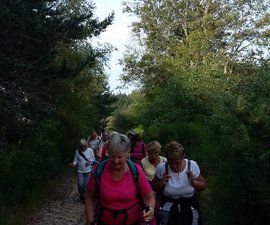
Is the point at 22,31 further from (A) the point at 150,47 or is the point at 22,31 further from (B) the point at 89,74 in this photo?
(A) the point at 150,47

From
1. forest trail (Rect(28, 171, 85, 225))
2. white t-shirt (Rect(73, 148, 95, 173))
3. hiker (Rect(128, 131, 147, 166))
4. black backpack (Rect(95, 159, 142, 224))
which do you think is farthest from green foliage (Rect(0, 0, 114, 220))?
black backpack (Rect(95, 159, 142, 224))

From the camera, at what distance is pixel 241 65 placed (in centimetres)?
3450

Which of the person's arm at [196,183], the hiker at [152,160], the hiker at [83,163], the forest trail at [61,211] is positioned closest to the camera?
the person's arm at [196,183]

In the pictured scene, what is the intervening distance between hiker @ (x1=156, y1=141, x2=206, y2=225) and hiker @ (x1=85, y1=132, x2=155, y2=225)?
41.2 inches

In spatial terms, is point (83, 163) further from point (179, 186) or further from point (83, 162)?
point (179, 186)

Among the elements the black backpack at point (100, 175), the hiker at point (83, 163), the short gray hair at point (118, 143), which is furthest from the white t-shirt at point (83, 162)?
the short gray hair at point (118, 143)

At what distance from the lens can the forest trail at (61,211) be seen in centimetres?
1134

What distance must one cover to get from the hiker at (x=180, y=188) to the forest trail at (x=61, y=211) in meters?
6.06

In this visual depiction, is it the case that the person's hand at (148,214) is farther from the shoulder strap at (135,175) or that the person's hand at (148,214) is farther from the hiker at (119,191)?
the shoulder strap at (135,175)

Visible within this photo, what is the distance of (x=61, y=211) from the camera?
41.4ft

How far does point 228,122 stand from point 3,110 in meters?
6.19

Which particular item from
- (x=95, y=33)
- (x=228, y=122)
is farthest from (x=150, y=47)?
(x=228, y=122)

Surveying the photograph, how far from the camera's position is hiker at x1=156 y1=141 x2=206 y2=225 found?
17.5ft

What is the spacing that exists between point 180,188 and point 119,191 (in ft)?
4.30
